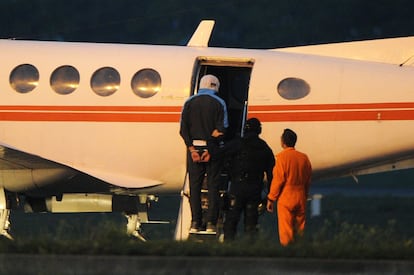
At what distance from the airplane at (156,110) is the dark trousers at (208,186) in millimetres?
1262

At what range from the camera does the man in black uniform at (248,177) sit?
15.4m

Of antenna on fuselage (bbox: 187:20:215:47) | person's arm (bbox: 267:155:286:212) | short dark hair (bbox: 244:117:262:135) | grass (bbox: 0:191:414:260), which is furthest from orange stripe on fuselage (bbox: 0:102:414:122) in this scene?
grass (bbox: 0:191:414:260)

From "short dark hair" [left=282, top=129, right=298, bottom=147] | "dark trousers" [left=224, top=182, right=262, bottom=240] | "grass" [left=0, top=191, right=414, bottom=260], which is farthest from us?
"dark trousers" [left=224, top=182, right=262, bottom=240]

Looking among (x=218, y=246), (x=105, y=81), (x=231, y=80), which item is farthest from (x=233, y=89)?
(x=218, y=246)

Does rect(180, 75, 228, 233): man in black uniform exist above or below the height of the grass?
above

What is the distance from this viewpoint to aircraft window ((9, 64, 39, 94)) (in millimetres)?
17422

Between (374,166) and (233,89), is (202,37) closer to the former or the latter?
(233,89)

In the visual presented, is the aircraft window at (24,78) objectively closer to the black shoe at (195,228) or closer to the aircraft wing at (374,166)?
the black shoe at (195,228)

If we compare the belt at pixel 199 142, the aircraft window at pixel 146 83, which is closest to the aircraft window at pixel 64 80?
the aircraft window at pixel 146 83

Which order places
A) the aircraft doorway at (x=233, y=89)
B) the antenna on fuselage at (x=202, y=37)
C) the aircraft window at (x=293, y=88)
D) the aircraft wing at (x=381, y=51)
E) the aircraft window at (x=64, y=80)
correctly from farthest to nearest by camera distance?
the antenna on fuselage at (x=202, y=37) < the aircraft doorway at (x=233, y=89) < the aircraft wing at (x=381, y=51) < the aircraft window at (x=64, y=80) < the aircraft window at (x=293, y=88)

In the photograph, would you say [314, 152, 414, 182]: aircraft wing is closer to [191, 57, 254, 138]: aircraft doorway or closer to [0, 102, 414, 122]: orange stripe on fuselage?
[0, 102, 414, 122]: orange stripe on fuselage

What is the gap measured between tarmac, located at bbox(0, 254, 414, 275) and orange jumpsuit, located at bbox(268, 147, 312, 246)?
324 cm

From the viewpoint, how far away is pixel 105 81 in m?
17.3

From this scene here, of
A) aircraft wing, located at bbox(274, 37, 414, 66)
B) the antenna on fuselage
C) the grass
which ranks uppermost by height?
the antenna on fuselage
